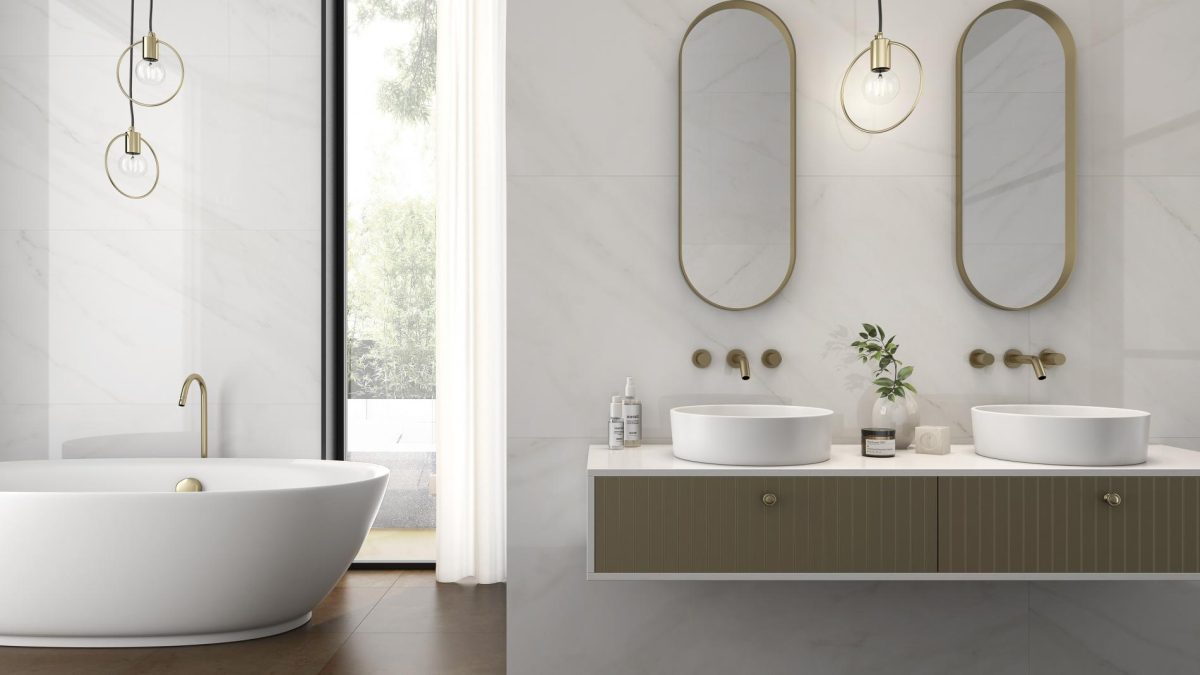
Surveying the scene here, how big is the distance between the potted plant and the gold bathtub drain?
7.94ft

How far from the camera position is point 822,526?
→ 173 cm

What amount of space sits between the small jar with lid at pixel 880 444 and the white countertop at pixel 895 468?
22 millimetres

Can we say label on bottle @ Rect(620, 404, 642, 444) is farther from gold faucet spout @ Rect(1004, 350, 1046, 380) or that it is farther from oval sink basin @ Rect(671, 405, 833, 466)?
gold faucet spout @ Rect(1004, 350, 1046, 380)

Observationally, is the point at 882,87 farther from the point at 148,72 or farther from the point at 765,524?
the point at 148,72

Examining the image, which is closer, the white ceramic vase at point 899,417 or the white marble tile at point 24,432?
the white ceramic vase at point 899,417

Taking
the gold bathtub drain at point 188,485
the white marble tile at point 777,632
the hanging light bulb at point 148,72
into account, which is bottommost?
the white marble tile at point 777,632

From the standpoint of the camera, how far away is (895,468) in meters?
1.73

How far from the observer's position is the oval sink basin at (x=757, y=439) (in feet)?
5.74

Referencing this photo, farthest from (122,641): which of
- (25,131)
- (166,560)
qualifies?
(25,131)

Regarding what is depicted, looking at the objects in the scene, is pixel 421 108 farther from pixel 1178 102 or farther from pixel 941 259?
pixel 1178 102

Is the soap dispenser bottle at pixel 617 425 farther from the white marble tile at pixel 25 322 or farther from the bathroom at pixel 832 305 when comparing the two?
the white marble tile at pixel 25 322

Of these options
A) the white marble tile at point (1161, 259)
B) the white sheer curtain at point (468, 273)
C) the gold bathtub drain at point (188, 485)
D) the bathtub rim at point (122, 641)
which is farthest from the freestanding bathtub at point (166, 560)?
the white marble tile at point (1161, 259)

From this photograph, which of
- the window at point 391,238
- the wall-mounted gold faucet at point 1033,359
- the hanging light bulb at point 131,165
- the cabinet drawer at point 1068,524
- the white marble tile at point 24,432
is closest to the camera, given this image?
the cabinet drawer at point 1068,524

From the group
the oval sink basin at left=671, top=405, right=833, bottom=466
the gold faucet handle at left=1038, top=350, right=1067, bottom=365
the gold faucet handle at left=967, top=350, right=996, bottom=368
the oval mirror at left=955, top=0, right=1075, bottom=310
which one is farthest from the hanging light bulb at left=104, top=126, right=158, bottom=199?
the gold faucet handle at left=1038, top=350, right=1067, bottom=365
